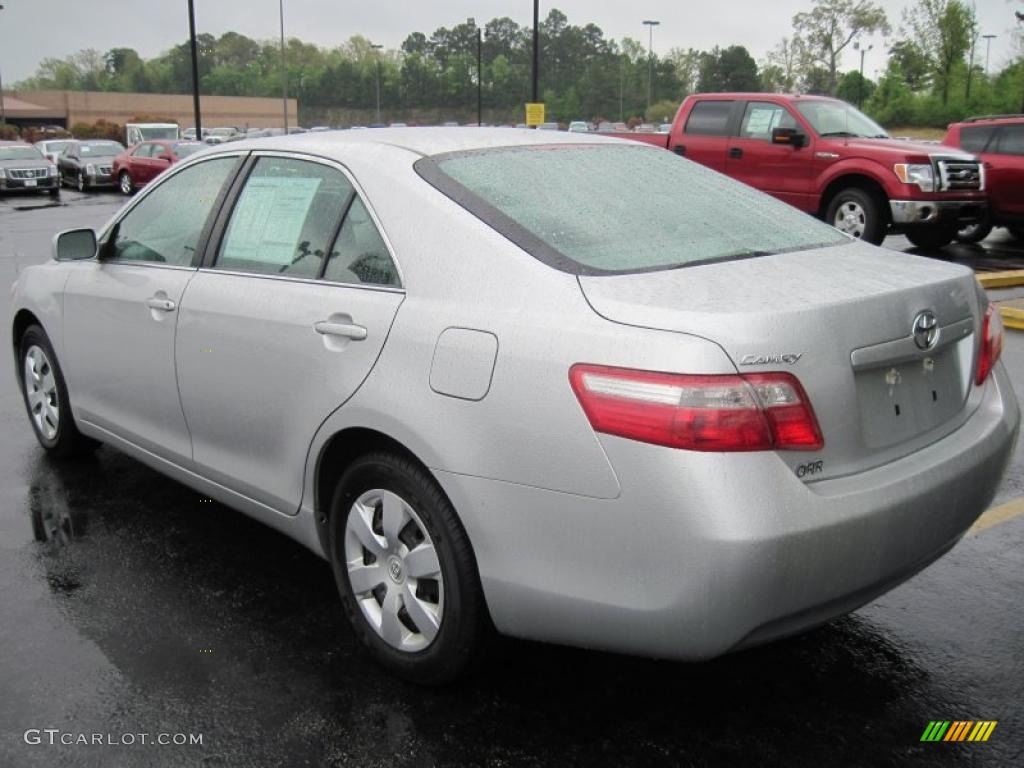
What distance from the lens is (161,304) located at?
405 centimetres

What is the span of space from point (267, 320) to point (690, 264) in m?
1.43

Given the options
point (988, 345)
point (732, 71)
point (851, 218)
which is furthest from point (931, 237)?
point (732, 71)

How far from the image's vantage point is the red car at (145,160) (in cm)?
2681

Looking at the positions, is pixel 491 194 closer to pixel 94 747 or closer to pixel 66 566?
pixel 94 747

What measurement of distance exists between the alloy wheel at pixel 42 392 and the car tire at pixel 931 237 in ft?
35.8

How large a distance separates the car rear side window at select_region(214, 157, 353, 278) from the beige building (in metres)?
94.7

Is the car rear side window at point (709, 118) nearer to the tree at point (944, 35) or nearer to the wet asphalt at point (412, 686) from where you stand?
the wet asphalt at point (412, 686)

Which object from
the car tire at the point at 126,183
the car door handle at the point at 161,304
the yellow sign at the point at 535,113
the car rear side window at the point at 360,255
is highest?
the yellow sign at the point at 535,113

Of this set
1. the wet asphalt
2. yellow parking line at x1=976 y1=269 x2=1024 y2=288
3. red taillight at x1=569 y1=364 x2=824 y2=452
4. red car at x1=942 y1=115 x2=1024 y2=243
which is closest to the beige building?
red car at x1=942 y1=115 x2=1024 y2=243

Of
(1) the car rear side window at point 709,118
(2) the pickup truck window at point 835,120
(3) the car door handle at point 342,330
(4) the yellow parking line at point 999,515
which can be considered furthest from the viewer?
(1) the car rear side window at point 709,118

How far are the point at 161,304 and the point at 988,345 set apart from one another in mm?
2985

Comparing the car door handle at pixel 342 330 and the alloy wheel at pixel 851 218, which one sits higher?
the car door handle at pixel 342 330

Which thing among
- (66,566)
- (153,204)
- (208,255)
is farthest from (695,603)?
(153,204)

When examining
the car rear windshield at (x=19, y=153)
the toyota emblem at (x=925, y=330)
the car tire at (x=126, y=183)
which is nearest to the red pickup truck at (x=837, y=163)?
the toyota emblem at (x=925, y=330)
